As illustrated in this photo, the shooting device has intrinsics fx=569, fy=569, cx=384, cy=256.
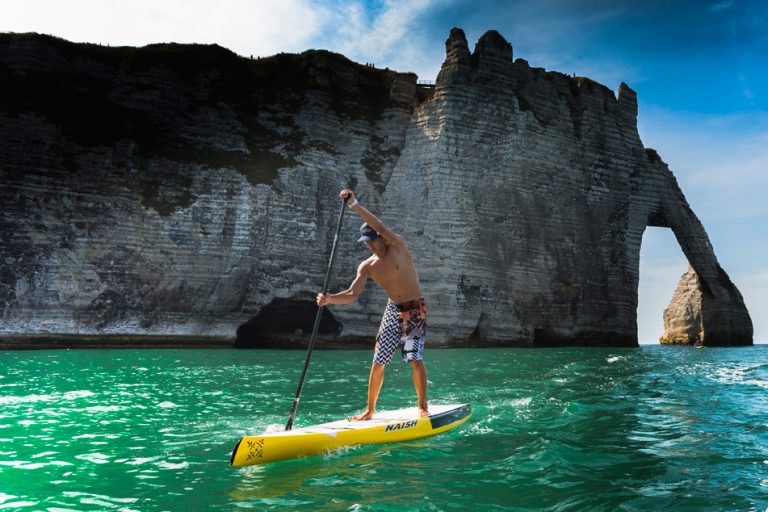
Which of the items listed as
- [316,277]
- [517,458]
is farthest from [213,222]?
[517,458]

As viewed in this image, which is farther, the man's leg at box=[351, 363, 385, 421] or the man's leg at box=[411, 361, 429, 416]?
the man's leg at box=[411, 361, 429, 416]

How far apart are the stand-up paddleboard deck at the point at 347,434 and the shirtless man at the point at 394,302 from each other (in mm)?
277

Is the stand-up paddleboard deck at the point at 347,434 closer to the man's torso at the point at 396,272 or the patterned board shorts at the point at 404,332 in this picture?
the patterned board shorts at the point at 404,332

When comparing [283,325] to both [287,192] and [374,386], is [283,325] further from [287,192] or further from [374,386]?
[374,386]

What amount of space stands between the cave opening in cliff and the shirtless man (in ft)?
75.7

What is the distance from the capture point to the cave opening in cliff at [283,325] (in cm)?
3066

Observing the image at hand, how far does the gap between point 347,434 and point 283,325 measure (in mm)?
26420

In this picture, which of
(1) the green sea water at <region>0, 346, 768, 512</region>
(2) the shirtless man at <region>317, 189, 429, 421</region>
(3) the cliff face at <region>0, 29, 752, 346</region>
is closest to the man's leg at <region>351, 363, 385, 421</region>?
(2) the shirtless man at <region>317, 189, 429, 421</region>

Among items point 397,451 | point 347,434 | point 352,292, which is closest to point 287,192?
point 352,292

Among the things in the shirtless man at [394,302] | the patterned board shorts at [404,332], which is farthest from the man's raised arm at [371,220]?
the patterned board shorts at [404,332]

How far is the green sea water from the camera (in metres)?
4.45

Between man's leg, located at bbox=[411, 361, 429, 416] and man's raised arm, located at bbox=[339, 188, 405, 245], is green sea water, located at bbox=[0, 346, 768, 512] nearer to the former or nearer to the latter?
man's leg, located at bbox=[411, 361, 429, 416]

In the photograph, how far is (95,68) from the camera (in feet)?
102

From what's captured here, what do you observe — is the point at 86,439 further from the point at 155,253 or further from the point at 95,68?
the point at 95,68
